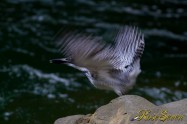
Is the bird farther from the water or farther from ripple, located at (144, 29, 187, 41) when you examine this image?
ripple, located at (144, 29, 187, 41)

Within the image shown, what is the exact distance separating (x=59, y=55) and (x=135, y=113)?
13.6 feet

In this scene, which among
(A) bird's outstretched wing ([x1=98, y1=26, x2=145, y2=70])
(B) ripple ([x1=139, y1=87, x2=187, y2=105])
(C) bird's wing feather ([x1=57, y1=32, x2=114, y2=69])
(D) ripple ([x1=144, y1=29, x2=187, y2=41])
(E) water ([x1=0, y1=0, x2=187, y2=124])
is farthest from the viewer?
(D) ripple ([x1=144, y1=29, x2=187, y2=41])

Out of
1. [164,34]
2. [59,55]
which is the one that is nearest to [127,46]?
[59,55]

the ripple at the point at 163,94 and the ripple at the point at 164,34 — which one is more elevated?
the ripple at the point at 163,94

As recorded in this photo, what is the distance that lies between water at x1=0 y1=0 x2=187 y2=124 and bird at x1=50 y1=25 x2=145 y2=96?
0.52m

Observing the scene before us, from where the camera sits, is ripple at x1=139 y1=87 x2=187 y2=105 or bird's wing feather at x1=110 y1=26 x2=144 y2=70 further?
ripple at x1=139 y1=87 x2=187 y2=105

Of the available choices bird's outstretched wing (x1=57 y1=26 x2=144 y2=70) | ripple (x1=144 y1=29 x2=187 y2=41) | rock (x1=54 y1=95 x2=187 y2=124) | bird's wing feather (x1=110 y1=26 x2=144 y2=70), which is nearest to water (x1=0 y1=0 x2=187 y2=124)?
ripple (x1=144 y1=29 x2=187 y2=41)

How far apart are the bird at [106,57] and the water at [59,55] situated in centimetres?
52

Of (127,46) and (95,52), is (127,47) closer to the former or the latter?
(127,46)

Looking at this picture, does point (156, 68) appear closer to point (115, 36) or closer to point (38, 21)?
point (38, 21)

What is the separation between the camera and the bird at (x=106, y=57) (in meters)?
3.24

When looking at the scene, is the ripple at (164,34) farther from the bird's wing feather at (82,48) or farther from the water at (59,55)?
the bird's wing feather at (82,48)

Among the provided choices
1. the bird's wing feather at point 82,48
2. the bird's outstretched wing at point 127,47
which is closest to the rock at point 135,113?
the bird's outstretched wing at point 127,47

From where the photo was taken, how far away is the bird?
3.24m
